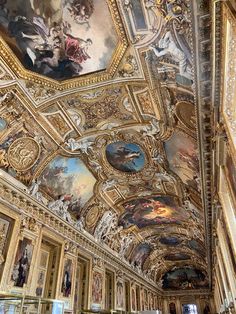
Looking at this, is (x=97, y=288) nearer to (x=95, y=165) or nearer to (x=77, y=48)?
(x=95, y=165)

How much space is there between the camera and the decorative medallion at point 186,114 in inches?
343

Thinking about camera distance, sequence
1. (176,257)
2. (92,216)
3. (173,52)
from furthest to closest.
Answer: (176,257) → (92,216) → (173,52)

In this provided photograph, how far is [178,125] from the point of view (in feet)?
32.9

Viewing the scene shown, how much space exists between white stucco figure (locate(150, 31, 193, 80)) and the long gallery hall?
3 cm

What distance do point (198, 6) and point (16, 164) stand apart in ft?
28.9

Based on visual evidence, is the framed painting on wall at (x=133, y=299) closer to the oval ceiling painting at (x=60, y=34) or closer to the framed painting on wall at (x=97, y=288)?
the framed painting on wall at (x=97, y=288)

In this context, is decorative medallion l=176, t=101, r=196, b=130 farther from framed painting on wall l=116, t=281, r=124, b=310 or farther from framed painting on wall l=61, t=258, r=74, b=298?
framed painting on wall l=116, t=281, r=124, b=310

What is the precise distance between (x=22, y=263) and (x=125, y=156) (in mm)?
6816

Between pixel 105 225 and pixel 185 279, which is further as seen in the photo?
pixel 185 279

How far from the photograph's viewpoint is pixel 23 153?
1106 centimetres

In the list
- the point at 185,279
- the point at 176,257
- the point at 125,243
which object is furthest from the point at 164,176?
the point at 185,279

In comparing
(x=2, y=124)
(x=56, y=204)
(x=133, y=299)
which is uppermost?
(x=2, y=124)

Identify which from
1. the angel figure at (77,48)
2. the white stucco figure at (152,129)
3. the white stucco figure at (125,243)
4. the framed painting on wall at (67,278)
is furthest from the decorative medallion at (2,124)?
the white stucco figure at (125,243)

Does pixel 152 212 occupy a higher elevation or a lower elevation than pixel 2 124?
higher
